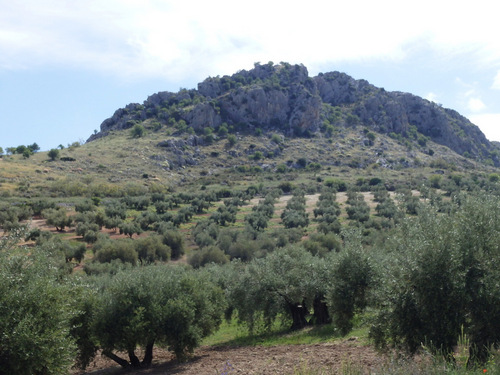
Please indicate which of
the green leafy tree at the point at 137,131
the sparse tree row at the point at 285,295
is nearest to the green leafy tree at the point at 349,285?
the sparse tree row at the point at 285,295

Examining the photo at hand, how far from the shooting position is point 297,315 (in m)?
26.3

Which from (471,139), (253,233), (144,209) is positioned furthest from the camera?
(471,139)

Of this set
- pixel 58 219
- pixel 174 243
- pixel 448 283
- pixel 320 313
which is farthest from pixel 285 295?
pixel 58 219

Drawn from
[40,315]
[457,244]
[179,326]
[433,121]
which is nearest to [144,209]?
[179,326]

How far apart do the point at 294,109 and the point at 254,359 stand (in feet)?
478

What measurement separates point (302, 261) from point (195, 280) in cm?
797

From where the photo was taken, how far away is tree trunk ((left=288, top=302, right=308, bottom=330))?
26109mm

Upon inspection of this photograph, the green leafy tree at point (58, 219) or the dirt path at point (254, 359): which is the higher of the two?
the green leafy tree at point (58, 219)

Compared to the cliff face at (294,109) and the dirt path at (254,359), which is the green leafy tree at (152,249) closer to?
the dirt path at (254,359)

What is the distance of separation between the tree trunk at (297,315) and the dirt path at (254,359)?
14.3 feet

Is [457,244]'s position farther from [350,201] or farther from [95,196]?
[95,196]

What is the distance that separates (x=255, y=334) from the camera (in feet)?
88.3

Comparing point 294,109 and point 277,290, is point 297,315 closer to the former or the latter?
point 277,290

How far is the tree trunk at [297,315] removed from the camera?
26.1 meters
